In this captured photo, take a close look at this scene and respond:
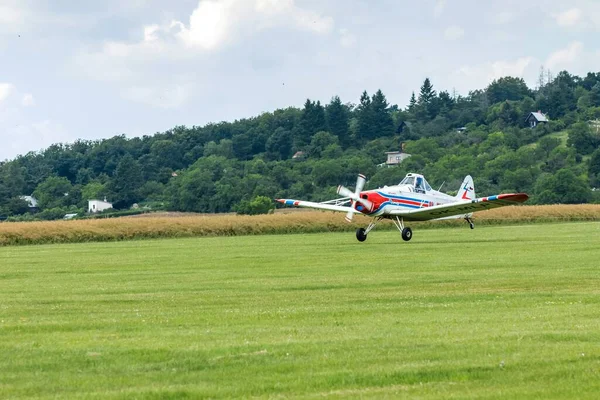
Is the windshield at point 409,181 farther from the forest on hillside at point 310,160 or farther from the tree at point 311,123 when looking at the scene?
the tree at point 311,123

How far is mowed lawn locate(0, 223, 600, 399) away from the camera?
9.01 metres

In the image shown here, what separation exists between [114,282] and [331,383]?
42.4 ft

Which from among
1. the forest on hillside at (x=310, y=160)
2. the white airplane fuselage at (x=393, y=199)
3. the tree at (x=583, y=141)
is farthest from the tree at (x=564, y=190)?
the white airplane fuselage at (x=393, y=199)

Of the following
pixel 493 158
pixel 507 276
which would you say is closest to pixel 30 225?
pixel 507 276

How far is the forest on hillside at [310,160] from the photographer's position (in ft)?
381

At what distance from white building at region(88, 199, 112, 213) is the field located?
67933mm

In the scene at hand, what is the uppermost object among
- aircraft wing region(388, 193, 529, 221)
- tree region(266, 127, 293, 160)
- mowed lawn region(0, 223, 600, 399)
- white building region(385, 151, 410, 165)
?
tree region(266, 127, 293, 160)

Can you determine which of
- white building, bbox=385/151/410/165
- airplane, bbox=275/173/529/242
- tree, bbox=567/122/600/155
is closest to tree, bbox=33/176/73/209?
white building, bbox=385/151/410/165

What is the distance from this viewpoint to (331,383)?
898 cm

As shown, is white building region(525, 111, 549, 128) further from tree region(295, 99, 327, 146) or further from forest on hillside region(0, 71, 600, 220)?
tree region(295, 99, 327, 146)

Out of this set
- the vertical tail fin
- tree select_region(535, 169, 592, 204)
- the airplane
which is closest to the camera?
the airplane

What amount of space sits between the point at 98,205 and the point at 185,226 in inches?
2880

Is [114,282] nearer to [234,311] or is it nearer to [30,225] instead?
[234,311]

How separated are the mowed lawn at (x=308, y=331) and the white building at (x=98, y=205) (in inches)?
3896
